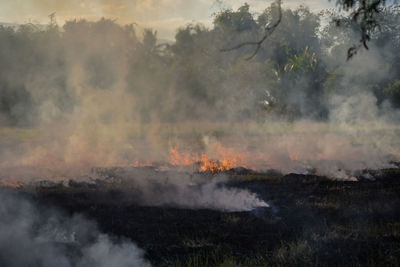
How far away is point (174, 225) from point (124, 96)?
12182 mm

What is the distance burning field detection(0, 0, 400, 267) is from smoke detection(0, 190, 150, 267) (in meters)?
0.03

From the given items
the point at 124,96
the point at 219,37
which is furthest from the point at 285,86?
the point at 124,96

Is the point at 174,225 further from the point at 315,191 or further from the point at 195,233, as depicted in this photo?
the point at 315,191

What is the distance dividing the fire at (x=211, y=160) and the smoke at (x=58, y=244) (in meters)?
6.84

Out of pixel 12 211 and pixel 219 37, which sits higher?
pixel 219 37

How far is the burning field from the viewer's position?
6.24m

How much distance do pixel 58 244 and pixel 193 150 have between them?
12.2 metres

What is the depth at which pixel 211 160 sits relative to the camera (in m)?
15.2

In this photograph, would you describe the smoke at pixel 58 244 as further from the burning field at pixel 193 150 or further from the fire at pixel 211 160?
the fire at pixel 211 160

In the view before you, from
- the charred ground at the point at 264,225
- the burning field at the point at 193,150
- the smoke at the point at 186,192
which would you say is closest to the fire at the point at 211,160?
the burning field at the point at 193,150

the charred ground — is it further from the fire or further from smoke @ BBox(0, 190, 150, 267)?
the fire

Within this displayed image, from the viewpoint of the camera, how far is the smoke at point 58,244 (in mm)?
5680

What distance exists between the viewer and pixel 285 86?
2783cm

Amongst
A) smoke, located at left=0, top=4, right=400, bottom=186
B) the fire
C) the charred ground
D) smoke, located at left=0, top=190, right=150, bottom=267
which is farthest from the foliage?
smoke, located at left=0, top=190, right=150, bottom=267
